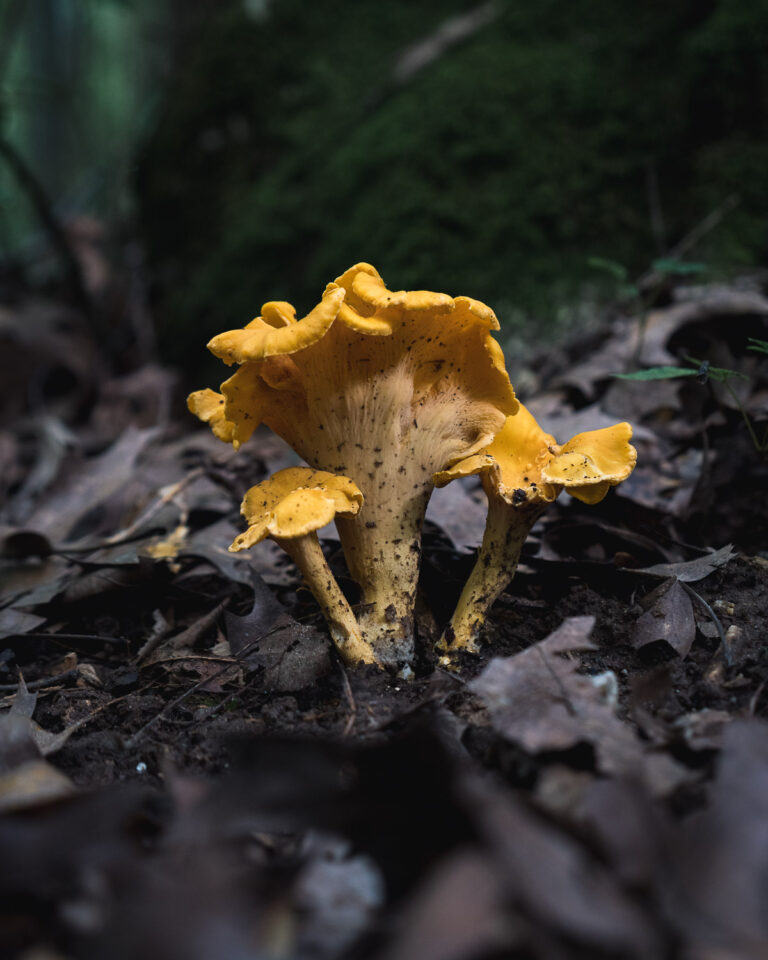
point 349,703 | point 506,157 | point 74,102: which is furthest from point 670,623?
point 74,102

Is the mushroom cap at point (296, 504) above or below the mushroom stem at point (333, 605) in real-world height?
above

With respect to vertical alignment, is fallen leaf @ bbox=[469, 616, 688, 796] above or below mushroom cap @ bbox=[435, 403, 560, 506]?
below

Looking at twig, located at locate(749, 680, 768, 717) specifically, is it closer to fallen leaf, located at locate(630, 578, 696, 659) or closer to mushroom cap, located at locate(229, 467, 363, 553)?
fallen leaf, located at locate(630, 578, 696, 659)

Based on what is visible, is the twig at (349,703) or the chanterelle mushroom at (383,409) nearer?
the twig at (349,703)

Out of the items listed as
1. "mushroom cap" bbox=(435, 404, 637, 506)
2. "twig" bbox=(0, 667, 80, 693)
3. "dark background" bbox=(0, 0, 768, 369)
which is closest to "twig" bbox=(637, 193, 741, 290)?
"dark background" bbox=(0, 0, 768, 369)

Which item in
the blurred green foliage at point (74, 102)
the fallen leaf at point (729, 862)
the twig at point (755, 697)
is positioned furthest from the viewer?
the blurred green foliage at point (74, 102)

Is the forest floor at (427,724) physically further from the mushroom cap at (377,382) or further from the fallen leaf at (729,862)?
the mushroom cap at (377,382)

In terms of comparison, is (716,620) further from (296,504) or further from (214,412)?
(214,412)

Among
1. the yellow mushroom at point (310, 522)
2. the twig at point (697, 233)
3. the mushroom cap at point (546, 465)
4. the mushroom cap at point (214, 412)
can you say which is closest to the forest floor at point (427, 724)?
the yellow mushroom at point (310, 522)
